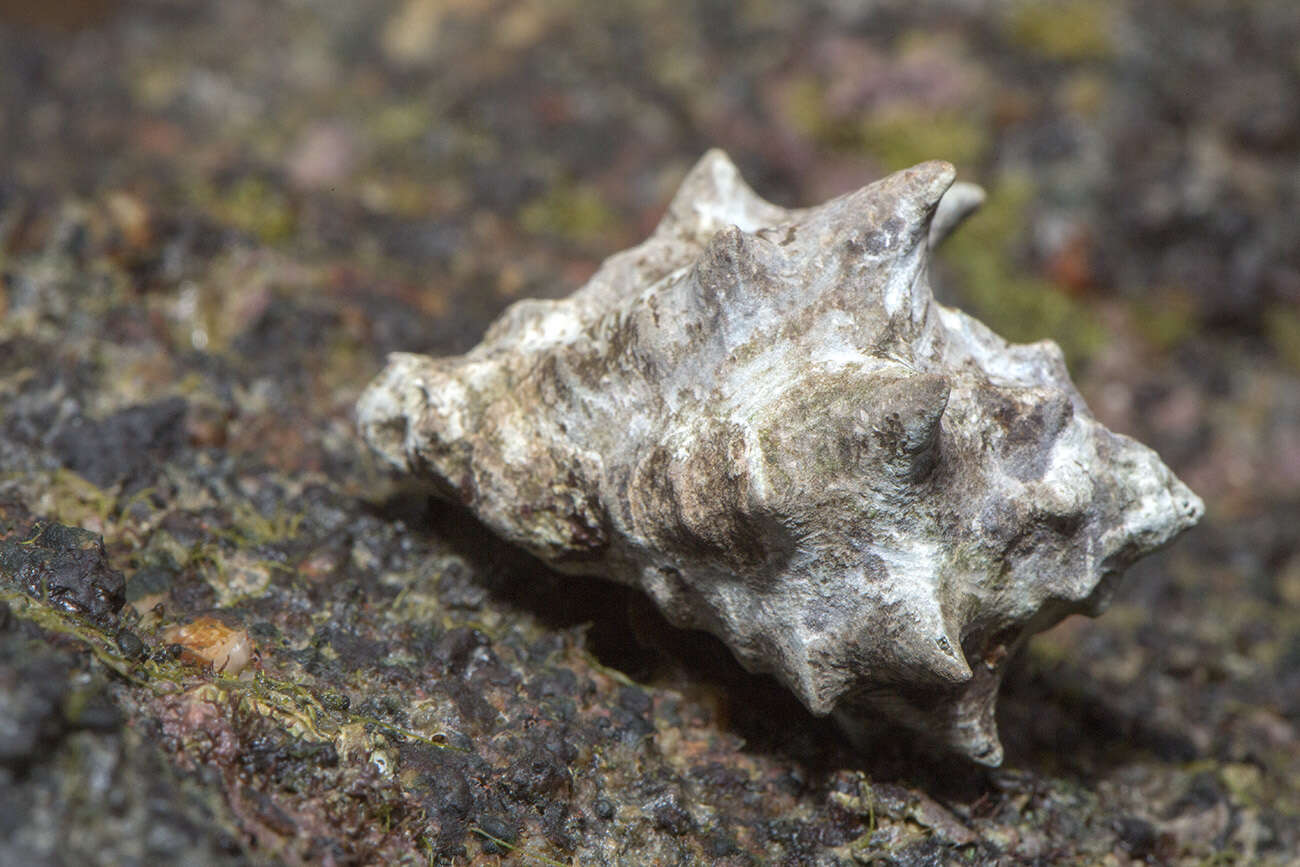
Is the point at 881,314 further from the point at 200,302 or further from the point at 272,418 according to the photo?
the point at 200,302

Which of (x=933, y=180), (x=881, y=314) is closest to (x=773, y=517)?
(x=881, y=314)

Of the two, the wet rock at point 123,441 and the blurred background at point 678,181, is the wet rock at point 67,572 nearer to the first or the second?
the wet rock at point 123,441

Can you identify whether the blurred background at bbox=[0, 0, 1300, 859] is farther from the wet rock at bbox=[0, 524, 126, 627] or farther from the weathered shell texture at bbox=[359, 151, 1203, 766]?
the weathered shell texture at bbox=[359, 151, 1203, 766]

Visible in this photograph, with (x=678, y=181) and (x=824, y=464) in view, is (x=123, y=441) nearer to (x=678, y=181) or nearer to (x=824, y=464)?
(x=824, y=464)

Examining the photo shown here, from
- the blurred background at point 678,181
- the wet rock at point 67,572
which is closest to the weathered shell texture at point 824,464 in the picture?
the wet rock at point 67,572

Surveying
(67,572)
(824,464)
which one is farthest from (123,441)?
(824,464)
